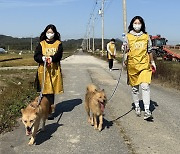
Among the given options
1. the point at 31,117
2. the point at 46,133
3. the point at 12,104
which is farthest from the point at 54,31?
the point at 12,104

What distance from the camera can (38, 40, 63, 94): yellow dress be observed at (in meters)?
7.00

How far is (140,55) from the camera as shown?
711 cm

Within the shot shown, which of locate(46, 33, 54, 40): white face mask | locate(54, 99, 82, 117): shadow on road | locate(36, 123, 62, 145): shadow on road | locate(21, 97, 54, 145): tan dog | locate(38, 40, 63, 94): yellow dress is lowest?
locate(36, 123, 62, 145): shadow on road

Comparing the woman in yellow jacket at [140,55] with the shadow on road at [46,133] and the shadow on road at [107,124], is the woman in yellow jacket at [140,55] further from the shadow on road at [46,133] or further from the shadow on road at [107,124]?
the shadow on road at [46,133]

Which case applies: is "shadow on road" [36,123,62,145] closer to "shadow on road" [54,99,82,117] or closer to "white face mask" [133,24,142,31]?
"shadow on road" [54,99,82,117]

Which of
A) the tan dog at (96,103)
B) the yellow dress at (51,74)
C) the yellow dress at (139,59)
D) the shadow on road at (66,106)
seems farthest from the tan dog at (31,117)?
the yellow dress at (139,59)

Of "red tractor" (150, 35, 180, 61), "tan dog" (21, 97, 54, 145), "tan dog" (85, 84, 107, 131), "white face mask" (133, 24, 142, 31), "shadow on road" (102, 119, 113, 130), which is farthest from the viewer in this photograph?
A: "red tractor" (150, 35, 180, 61)

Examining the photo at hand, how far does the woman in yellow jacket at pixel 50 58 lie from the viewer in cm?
692

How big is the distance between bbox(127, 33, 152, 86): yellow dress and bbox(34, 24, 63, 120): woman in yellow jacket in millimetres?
1533

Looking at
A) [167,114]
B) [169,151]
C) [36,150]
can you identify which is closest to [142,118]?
[167,114]

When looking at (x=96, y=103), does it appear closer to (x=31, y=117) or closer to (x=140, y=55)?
(x=31, y=117)

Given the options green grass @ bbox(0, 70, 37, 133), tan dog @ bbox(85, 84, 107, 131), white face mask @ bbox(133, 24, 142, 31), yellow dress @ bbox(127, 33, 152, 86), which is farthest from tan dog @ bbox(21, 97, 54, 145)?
white face mask @ bbox(133, 24, 142, 31)

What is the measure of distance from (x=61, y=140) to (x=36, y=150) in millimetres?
632

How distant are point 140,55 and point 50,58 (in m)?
1.93
